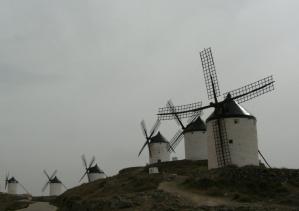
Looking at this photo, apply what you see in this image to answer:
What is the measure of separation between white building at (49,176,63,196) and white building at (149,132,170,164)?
3229cm

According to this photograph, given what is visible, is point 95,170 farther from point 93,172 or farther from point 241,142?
point 241,142

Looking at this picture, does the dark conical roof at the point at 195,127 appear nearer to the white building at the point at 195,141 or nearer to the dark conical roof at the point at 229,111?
the white building at the point at 195,141

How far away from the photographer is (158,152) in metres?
56.2

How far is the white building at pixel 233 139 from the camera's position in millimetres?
32875

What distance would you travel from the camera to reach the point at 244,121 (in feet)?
110

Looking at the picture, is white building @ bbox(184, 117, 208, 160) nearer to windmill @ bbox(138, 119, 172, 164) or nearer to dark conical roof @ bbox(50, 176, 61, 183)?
windmill @ bbox(138, 119, 172, 164)

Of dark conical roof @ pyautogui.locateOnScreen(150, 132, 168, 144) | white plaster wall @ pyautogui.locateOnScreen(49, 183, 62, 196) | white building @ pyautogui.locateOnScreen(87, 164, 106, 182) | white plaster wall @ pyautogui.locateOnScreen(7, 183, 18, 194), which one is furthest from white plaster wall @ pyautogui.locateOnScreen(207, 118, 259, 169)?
white plaster wall @ pyautogui.locateOnScreen(7, 183, 18, 194)

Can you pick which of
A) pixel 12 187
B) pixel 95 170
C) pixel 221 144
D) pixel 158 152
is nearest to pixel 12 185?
pixel 12 187

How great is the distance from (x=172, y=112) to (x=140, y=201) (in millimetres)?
18410

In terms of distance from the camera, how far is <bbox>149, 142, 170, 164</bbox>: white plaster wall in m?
55.9

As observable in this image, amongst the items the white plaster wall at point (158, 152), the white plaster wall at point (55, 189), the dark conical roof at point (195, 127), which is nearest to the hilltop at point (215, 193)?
the dark conical roof at point (195, 127)

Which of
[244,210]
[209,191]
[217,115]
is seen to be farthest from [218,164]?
[244,210]

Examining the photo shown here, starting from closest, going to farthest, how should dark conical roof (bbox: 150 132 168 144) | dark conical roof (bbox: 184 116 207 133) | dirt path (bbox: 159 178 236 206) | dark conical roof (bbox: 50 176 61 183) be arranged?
dirt path (bbox: 159 178 236 206), dark conical roof (bbox: 184 116 207 133), dark conical roof (bbox: 150 132 168 144), dark conical roof (bbox: 50 176 61 183)

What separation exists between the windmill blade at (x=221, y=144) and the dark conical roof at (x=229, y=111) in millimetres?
602
